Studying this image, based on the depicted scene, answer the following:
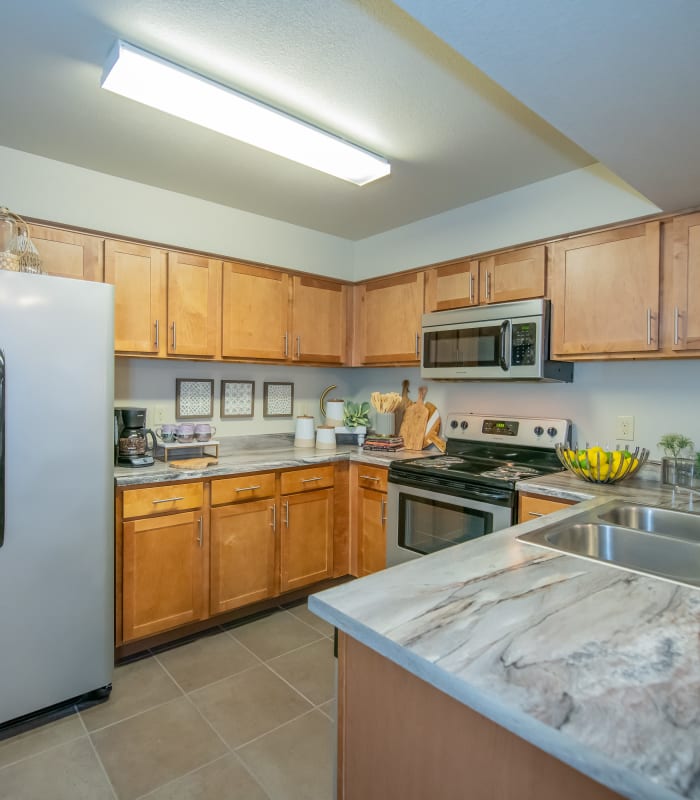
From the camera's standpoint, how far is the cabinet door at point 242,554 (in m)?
2.62

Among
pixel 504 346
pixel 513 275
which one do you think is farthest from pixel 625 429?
pixel 513 275

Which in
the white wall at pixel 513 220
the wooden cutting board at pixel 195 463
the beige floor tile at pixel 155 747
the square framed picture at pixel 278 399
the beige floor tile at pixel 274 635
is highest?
the white wall at pixel 513 220

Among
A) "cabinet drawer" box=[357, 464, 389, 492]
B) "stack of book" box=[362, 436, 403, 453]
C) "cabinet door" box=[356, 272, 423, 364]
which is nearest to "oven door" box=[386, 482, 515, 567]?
"cabinet drawer" box=[357, 464, 389, 492]

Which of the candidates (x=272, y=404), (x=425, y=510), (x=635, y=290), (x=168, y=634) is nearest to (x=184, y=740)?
(x=168, y=634)

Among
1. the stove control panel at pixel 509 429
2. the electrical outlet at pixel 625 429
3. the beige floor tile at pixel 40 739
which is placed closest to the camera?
the beige floor tile at pixel 40 739

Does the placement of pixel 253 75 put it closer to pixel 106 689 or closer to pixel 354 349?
pixel 354 349

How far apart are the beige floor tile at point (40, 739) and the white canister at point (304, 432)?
6.32 ft

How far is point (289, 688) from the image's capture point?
217cm

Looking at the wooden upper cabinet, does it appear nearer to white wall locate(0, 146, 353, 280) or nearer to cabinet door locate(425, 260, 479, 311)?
cabinet door locate(425, 260, 479, 311)

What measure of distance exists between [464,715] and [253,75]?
6.46 feet

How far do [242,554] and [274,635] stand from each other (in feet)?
1.48

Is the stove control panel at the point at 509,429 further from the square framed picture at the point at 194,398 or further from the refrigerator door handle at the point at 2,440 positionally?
the refrigerator door handle at the point at 2,440

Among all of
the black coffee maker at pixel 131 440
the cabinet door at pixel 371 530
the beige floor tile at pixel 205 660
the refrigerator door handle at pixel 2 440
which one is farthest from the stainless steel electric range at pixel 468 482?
the refrigerator door handle at pixel 2 440

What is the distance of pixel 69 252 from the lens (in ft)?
7.88
